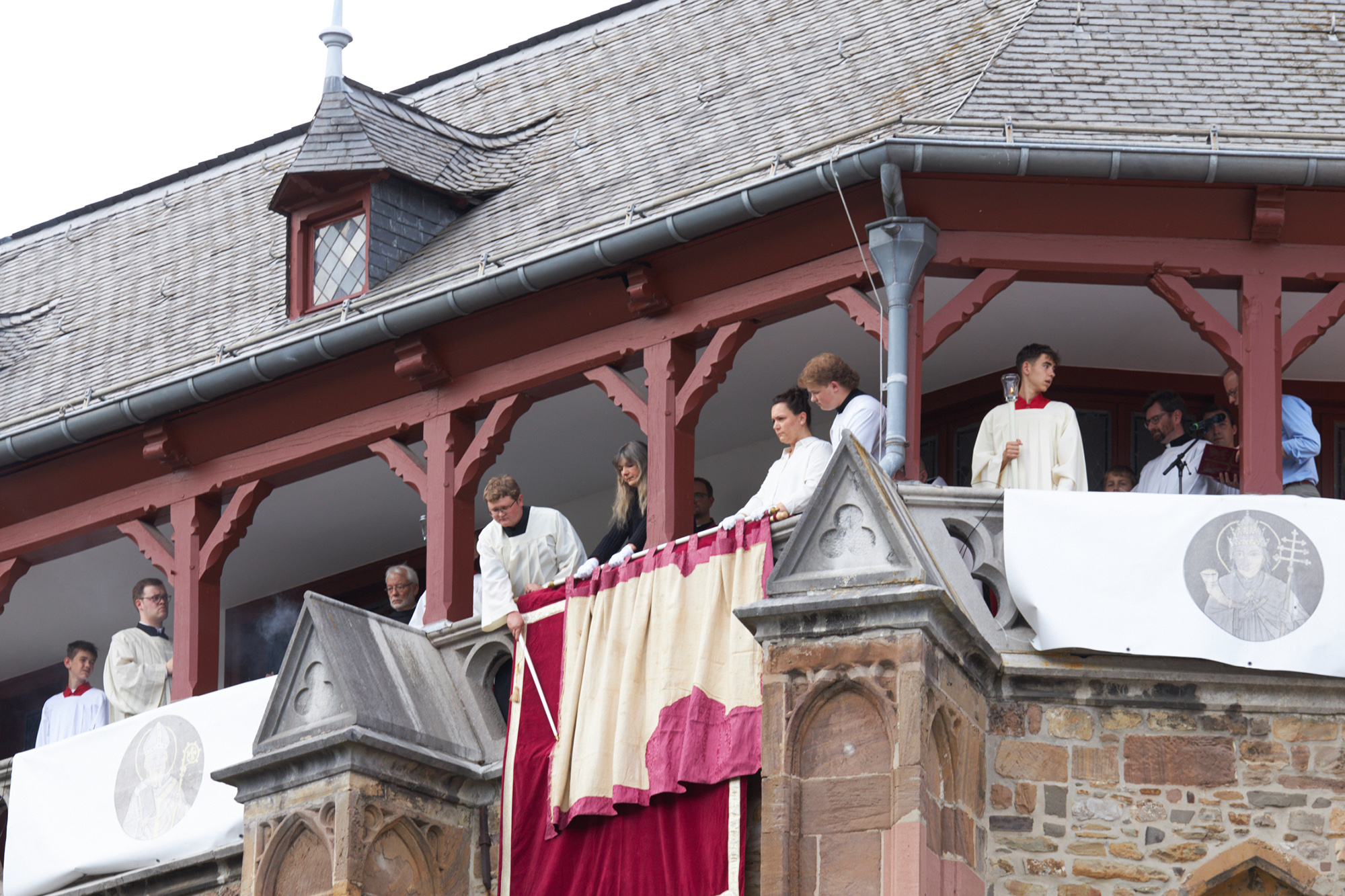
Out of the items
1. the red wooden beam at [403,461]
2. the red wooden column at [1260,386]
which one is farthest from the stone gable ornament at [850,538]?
the red wooden beam at [403,461]

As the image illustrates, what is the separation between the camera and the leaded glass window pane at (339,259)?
17125 millimetres

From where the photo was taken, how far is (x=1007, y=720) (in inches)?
470

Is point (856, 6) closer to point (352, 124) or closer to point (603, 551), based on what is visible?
point (352, 124)

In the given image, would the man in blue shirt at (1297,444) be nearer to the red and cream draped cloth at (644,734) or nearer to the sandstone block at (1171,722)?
the sandstone block at (1171,722)

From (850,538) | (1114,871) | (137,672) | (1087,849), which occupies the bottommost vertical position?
(1114,871)

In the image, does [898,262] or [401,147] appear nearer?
[898,262]

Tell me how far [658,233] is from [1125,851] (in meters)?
4.17

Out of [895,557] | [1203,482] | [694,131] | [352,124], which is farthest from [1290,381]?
[352,124]

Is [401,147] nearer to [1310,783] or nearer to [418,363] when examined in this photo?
[418,363]

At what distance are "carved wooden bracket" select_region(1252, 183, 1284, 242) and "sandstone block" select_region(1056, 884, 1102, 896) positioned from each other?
11.9 feet

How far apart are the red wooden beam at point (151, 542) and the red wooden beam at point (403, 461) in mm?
1819

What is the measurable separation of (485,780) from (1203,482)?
396 centimetres

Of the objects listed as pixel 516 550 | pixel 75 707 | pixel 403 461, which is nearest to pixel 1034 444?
pixel 516 550

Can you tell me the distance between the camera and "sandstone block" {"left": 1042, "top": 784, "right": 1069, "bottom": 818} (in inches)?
465
